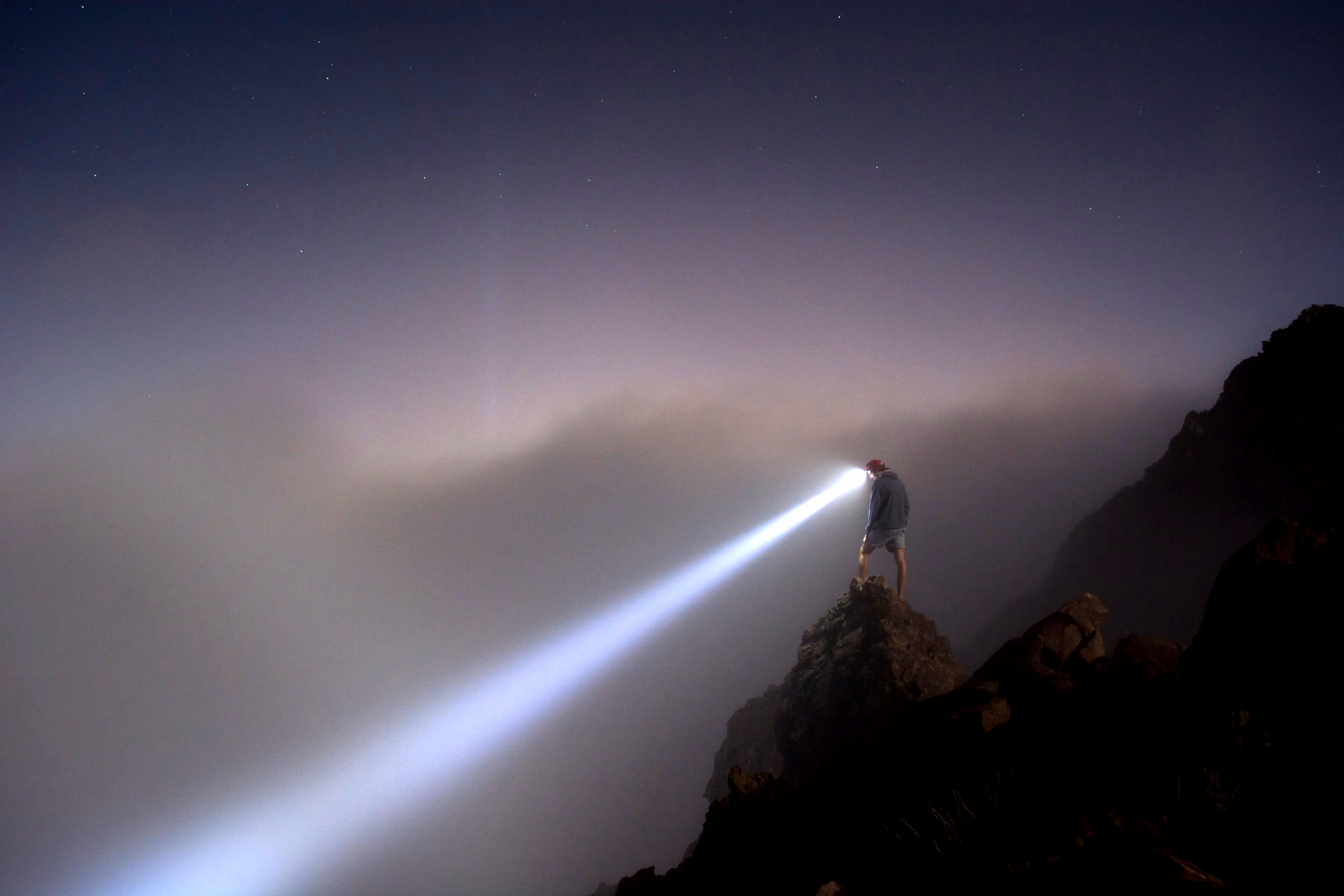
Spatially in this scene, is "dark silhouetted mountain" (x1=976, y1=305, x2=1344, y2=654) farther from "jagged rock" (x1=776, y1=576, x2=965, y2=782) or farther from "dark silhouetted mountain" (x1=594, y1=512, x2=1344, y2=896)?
"dark silhouetted mountain" (x1=594, y1=512, x2=1344, y2=896)

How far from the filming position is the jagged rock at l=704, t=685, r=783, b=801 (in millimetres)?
25453

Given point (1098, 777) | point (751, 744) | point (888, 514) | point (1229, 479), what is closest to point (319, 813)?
point (751, 744)

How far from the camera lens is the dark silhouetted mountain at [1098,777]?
123 inches

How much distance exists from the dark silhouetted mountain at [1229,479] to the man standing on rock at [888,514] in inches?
516

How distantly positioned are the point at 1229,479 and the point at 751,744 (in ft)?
71.7

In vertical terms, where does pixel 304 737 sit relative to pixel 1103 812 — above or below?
above

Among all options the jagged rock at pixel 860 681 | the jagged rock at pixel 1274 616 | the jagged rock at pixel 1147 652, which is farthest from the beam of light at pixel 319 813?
the jagged rock at pixel 1274 616

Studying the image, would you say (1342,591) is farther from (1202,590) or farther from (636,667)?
(636,667)

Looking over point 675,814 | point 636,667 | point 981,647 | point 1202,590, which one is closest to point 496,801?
point 636,667

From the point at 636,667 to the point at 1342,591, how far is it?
157 metres

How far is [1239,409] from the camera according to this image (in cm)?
1973

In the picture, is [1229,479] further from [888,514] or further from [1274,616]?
[1274,616]

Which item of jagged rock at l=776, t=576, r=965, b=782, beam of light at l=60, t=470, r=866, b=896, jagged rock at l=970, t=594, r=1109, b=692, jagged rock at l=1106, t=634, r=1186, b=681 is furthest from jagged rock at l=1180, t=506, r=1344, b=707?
beam of light at l=60, t=470, r=866, b=896

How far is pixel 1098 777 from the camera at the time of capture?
453cm
